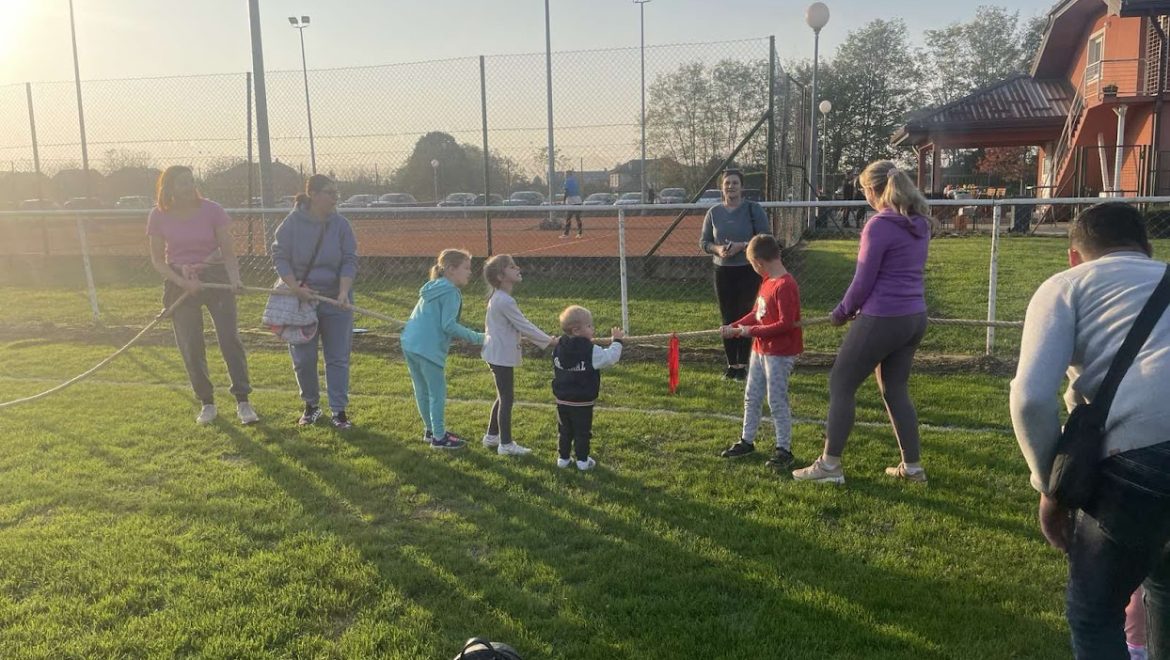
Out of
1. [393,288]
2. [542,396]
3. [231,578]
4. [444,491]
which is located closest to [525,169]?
[393,288]

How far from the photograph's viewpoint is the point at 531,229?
63.7 feet

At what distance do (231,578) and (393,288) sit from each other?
9542 millimetres

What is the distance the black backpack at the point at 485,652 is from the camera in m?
2.56

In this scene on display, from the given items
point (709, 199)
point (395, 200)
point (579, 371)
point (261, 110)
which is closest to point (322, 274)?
point (579, 371)

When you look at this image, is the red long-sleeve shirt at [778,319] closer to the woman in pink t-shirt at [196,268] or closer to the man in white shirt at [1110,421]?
the man in white shirt at [1110,421]

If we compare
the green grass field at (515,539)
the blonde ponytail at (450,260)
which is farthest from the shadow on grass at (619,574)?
the blonde ponytail at (450,260)

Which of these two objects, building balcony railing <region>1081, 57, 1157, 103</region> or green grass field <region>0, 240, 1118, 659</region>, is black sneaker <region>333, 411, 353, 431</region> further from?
building balcony railing <region>1081, 57, 1157, 103</region>

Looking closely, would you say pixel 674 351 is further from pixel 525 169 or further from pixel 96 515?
pixel 525 169

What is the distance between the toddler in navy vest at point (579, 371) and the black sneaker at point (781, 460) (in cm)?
115

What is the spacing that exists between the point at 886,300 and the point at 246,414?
474cm

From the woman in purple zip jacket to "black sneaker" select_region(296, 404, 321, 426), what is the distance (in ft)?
12.7

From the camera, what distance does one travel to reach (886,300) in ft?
14.2

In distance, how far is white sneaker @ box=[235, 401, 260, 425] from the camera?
6.25 m

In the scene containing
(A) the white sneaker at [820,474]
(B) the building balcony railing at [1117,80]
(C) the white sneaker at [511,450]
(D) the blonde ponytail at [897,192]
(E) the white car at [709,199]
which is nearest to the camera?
(D) the blonde ponytail at [897,192]
